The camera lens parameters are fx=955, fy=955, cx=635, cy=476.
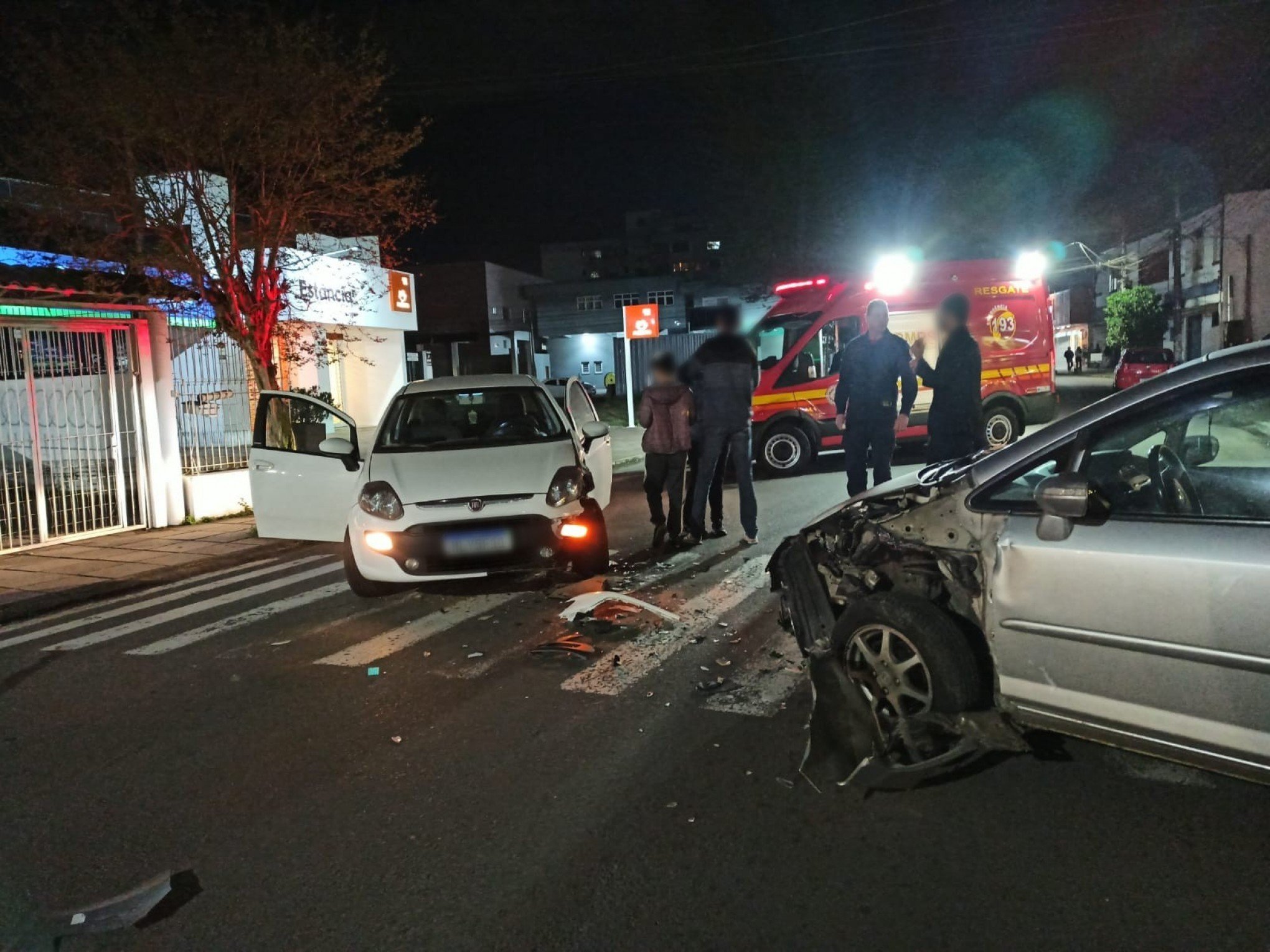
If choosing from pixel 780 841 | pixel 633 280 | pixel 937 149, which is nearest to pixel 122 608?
pixel 780 841

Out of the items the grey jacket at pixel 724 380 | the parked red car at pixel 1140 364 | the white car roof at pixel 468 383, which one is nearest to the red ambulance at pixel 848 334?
the grey jacket at pixel 724 380

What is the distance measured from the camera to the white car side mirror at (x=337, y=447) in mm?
7473

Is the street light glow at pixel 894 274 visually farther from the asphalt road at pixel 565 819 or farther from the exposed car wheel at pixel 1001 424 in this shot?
the asphalt road at pixel 565 819

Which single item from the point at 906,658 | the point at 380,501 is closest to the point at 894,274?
the point at 380,501

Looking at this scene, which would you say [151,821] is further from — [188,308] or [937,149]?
[937,149]

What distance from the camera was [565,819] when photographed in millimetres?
3539

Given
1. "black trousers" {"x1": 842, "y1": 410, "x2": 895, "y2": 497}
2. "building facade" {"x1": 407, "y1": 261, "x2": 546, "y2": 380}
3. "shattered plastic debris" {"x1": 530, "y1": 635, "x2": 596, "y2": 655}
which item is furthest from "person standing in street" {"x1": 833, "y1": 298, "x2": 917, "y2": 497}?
"building facade" {"x1": 407, "y1": 261, "x2": 546, "y2": 380}

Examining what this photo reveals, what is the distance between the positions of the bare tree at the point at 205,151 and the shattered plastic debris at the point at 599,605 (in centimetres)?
707

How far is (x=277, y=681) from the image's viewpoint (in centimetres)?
537

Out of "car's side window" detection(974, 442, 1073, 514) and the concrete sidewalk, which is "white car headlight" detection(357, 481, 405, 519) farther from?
"car's side window" detection(974, 442, 1073, 514)

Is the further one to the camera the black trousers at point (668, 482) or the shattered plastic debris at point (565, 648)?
the black trousers at point (668, 482)

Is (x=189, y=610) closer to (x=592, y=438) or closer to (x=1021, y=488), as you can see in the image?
(x=592, y=438)

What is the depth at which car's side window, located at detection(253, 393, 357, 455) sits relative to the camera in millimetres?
8023

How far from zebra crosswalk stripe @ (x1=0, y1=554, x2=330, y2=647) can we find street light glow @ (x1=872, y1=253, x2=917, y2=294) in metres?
8.38
